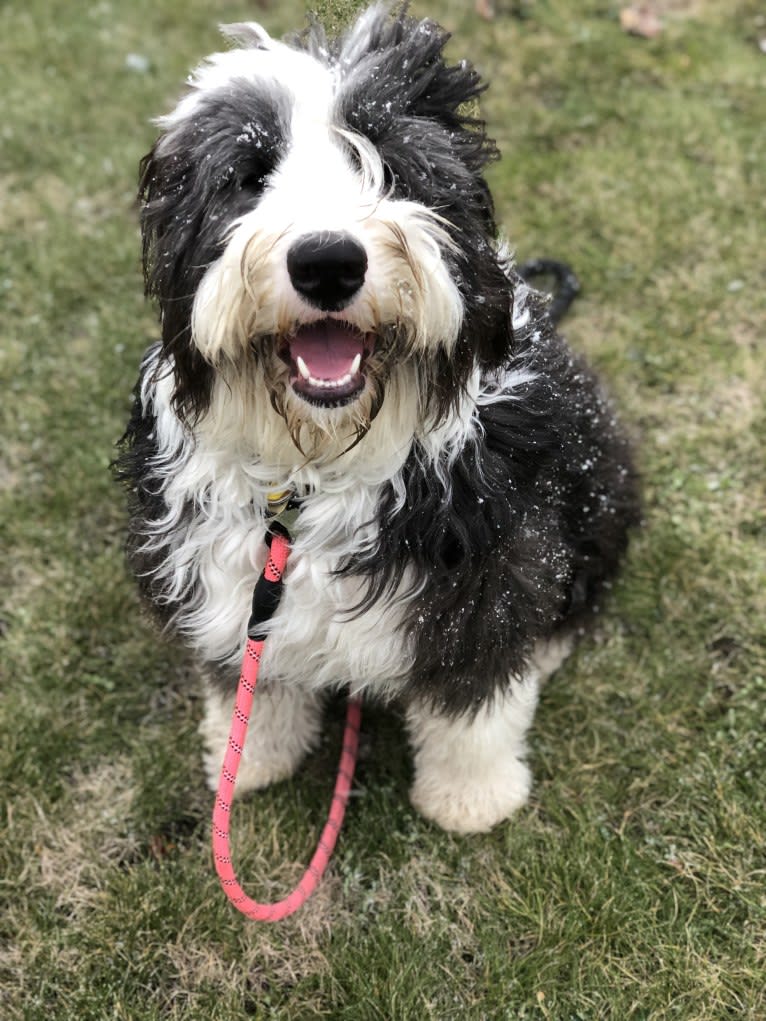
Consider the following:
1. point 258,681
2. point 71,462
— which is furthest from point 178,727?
point 71,462

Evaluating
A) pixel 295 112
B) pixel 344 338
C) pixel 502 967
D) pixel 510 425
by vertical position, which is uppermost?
pixel 295 112

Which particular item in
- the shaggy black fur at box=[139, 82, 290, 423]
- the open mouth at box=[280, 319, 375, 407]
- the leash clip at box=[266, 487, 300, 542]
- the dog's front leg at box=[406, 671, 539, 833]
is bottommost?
the dog's front leg at box=[406, 671, 539, 833]

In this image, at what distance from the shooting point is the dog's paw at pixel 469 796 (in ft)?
8.27

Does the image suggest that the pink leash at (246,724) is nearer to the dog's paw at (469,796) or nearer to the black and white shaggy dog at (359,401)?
the black and white shaggy dog at (359,401)

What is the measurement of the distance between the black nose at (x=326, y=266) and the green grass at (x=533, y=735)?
5.23 ft

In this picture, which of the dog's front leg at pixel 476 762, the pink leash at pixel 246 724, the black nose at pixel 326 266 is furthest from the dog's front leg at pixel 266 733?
the black nose at pixel 326 266

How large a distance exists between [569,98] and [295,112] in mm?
3573

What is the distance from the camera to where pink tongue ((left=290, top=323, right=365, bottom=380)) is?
65.4 inches

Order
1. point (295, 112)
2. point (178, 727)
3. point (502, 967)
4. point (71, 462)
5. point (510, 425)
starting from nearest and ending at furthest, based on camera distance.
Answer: point (295, 112)
point (510, 425)
point (502, 967)
point (178, 727)
point (71, 462)

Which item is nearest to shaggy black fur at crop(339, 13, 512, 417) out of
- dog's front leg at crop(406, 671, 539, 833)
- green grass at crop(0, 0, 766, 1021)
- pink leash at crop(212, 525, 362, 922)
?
pink leash at crop(212, 525, 362, 922)

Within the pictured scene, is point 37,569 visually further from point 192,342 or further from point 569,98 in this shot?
point 569,98

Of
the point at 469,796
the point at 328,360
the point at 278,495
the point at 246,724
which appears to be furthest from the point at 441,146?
the point at 469,796

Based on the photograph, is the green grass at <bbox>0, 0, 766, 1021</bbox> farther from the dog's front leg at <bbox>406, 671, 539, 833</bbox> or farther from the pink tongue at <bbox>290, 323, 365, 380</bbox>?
the pink tongue at <bbox>290, 323, 365, 380</bbox>

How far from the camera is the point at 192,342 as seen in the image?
5.47 feet
